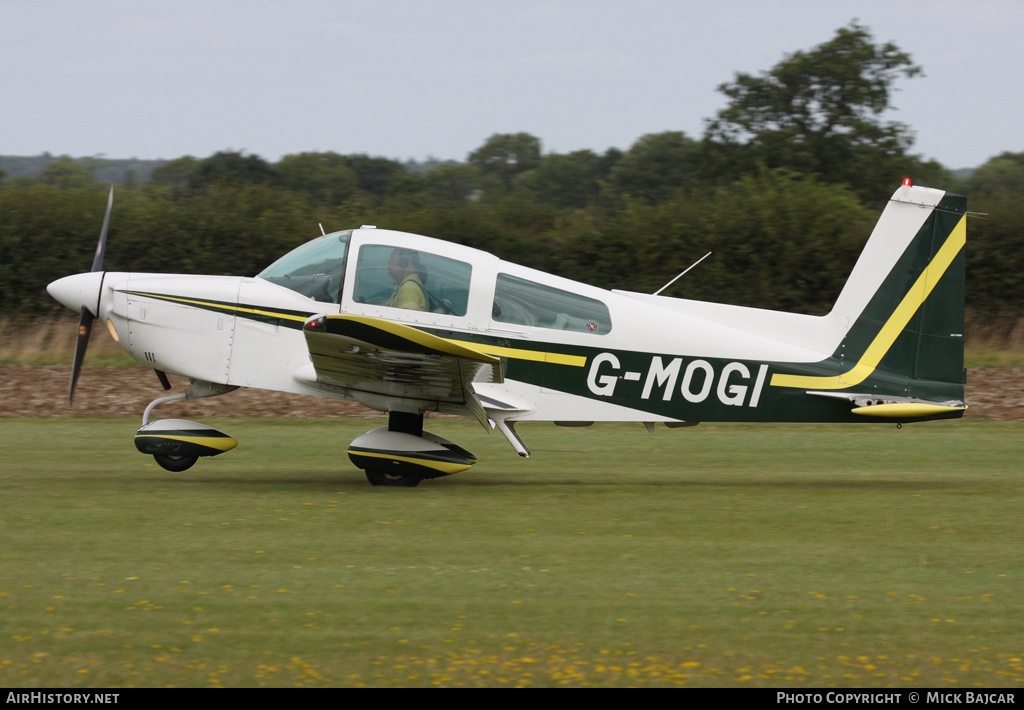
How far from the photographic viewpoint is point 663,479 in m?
9.02

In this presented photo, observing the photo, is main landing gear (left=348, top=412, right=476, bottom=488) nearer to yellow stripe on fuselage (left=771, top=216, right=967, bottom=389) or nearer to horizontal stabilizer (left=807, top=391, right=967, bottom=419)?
yellow stripe on fuselage (left=771, top=216, right=967, bottom=389)

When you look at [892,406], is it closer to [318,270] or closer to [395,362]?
[395,362]

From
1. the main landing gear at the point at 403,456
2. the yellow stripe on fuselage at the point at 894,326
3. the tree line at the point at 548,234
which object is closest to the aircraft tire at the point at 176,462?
the main landing gear at the point at 403,456

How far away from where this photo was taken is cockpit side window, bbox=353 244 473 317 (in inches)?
317

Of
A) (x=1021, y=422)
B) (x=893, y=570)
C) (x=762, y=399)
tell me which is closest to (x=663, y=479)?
(x=762, y=399)

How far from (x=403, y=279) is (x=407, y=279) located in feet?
0.11

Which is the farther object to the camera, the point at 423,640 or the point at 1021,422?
the point at 1021,422

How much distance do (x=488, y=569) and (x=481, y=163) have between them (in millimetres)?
52465

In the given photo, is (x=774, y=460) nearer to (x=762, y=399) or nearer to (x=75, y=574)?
(x=762, y=399)

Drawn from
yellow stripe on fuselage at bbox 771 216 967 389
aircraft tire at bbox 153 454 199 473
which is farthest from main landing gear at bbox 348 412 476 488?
yellow stripe on fuselage at bbox 771 216 967 389

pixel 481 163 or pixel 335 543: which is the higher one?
pixel 481 163

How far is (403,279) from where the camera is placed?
26.5 ft

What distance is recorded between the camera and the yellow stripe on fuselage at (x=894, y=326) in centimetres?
829

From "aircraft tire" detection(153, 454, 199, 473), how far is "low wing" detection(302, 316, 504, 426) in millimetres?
1395
